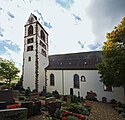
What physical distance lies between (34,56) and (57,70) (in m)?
5.29

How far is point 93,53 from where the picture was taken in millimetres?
30047

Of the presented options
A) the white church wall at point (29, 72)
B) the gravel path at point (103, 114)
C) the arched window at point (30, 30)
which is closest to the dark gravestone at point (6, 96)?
the gravel path at point (103, 114)

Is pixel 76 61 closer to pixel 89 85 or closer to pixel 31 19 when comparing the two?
pixel 89 85

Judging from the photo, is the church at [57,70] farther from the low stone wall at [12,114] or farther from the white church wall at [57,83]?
the low stone wall at [12,114]

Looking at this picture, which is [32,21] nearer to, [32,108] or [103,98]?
[103,98]

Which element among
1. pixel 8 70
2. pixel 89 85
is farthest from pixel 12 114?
pixel 8 70

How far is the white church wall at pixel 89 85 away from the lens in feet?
76.9

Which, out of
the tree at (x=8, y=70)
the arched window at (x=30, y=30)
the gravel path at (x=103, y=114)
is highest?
the arched window at (x=30, y=30)

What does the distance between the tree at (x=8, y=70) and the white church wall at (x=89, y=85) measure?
A: 11591mm

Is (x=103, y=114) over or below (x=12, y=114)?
below

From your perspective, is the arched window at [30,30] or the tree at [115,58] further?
the arched window at [30,30]

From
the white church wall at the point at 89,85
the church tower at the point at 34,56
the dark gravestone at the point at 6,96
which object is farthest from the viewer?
the church tower at the point at 34,56

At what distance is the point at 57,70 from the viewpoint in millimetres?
29016

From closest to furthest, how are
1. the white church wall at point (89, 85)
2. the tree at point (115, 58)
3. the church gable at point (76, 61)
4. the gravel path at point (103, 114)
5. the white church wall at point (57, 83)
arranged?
1. the gravel path at point (103, 114)
2. the tree at point (115, 58)
3. the white church wall at point (89, 85)
4. the church gable at point (76, 61)
5. the white church wall at point (57, 83)
